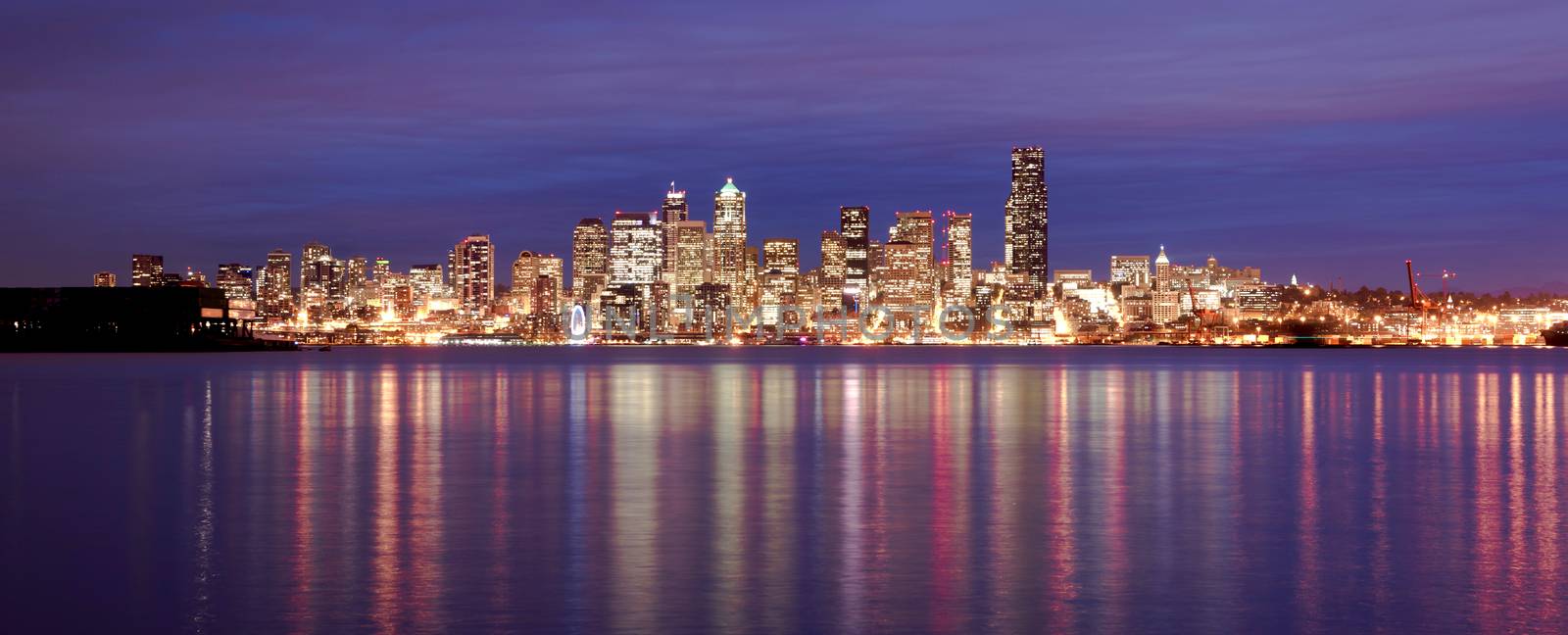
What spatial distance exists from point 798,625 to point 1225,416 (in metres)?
39.5

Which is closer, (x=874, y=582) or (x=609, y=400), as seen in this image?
(x=874, y=582)

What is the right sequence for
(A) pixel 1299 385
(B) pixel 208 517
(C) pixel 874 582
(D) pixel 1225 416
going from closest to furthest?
(C) pixel 874 582 < (B) pixel 208 517 < (D) pixel 1225 416 < (A) pixel 1299 385

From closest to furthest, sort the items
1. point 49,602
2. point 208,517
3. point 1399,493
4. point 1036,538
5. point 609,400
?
point 49,602
point 1036,538
point 208,517
point 1399,493
point 609,400

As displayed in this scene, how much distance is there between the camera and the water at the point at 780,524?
1560 cm

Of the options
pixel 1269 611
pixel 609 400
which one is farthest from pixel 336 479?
pixel 609 400

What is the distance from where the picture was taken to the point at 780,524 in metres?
22.2

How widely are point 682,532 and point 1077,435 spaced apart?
2218cm

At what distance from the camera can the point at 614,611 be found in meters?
15.4

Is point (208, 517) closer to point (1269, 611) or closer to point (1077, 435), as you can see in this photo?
point (1269, 611)

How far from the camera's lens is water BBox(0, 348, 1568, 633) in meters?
15.6

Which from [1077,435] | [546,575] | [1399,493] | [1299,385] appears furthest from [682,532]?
[1299,385]

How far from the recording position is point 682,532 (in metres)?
21.1

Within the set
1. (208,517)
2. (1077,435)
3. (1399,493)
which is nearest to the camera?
(208,517)

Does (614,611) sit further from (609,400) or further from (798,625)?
(609,400)
